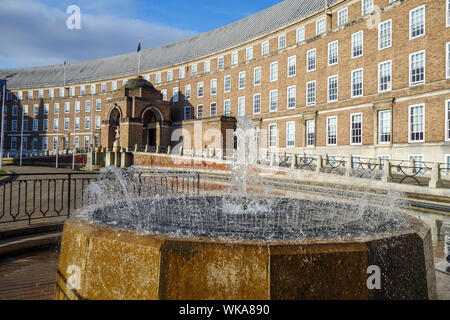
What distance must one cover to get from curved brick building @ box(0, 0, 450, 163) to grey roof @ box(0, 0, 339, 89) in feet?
0.79

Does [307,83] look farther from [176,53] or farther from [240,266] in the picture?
[240,266]

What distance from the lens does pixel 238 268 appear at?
99.3 inches

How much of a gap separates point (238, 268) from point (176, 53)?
177 feet

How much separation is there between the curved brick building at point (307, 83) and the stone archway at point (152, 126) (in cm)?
17

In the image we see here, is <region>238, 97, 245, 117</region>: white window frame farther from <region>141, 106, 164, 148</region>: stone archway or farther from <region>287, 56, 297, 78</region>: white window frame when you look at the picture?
<region>141, 106, 164, 148</region>: stone archway

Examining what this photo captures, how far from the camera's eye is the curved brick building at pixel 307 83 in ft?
70.0

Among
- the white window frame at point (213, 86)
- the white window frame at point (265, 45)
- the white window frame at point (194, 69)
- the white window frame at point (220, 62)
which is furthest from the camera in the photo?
the white window frame at point (194, 69)

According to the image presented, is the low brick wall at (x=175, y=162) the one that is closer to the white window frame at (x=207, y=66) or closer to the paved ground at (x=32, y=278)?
the white window frame at (x=207, y=66)

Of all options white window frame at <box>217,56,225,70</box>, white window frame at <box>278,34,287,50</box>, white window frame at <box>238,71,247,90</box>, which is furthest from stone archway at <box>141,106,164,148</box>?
white window frame at <box>278,34,287,50</box>

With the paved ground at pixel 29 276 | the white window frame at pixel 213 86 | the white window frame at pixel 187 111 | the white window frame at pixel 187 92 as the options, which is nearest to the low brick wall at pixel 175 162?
the white window frame at pixel 187 111

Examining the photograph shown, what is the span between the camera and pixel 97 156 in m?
37.3

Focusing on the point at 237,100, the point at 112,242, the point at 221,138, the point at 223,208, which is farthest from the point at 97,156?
the point at 112,242

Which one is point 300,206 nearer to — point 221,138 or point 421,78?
point 421,78
